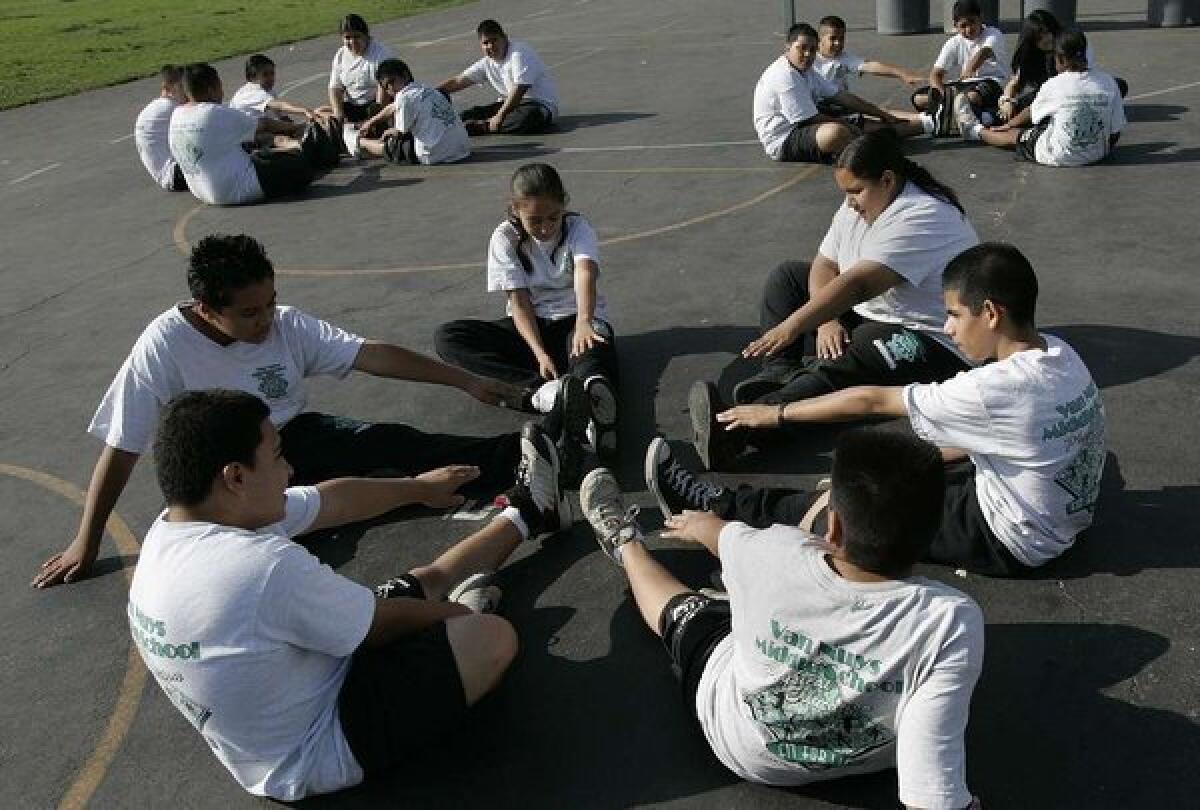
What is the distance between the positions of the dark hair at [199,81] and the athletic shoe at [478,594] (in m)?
7.84

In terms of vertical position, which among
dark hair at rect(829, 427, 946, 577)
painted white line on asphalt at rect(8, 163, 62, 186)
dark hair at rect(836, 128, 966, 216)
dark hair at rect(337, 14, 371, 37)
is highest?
dark hair at rect(337, 14, 371, 37)

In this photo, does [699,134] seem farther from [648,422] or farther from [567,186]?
[648,422]

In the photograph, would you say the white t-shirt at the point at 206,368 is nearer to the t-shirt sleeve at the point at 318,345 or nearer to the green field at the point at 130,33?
the t-shirt sleeve at the point at 318,345

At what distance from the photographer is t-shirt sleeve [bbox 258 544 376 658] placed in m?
3.00

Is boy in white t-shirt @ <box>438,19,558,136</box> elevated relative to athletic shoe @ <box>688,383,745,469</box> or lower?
elevated

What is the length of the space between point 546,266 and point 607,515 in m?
2.12

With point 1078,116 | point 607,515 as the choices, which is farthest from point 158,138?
point 607,515

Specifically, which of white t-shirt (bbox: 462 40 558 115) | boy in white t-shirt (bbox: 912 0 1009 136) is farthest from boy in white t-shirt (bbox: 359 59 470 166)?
boy in white t-shirt (bbox: 912 0 1009 136)

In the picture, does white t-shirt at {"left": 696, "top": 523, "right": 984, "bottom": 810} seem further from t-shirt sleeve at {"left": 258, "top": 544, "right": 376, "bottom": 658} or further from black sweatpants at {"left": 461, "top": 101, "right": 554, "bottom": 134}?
black sweatpants at {"left": 461, "top": 101, "right": 554, "bottom": 134}

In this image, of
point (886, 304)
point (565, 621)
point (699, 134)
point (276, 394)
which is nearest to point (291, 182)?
point (699, 134)

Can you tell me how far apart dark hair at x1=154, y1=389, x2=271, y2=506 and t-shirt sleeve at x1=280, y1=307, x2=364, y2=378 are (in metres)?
1.80

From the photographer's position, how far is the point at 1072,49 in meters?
8.95

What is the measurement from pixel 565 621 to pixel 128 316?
5280 millimetres

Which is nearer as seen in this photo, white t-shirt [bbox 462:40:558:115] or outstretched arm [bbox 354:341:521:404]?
outstretched arm [bbox 354:341:521:404]
